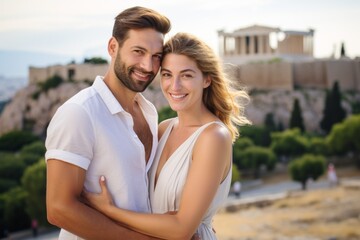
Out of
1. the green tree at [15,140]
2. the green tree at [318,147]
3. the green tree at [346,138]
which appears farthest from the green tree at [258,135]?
the green tree at [15,140]

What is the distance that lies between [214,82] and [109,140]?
0.61 metres

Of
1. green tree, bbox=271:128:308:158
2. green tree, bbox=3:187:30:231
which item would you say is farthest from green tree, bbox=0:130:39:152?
green tree, bbox=3:187:30:231

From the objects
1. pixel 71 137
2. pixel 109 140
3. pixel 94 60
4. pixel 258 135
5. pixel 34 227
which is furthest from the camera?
pixel 94 60

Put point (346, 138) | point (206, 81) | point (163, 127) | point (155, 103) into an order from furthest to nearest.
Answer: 1. point (155, 103)
2. point (346, 138)
3. point (163, 127)
4. point (206, 81)

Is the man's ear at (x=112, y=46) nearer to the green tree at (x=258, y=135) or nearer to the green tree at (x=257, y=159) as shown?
the green tree at (x=257, y=159)

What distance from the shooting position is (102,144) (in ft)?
8.36

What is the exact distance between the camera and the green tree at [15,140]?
37.6 m

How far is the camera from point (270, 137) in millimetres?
31922

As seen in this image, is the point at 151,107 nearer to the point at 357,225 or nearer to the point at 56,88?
the point at 357,225

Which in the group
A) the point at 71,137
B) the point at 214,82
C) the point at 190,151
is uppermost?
the point at 214,82

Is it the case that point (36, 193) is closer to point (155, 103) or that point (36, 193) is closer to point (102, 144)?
point (102, 144)

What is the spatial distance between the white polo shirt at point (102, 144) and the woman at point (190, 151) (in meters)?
0.07

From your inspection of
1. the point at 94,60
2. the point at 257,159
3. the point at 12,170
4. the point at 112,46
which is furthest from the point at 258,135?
the point at 112,46

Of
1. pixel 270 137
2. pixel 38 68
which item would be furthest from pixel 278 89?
pixel 38 68
